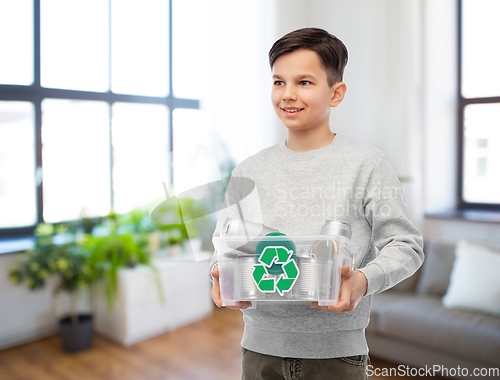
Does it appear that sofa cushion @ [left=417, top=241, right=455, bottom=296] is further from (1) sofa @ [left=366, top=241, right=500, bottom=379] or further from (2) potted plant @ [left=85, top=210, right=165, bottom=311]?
(2) potted plant @ [left=85, top=210, right=165, bottom=311]

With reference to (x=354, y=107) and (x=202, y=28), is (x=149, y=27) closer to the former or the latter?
(x=202, y=28)

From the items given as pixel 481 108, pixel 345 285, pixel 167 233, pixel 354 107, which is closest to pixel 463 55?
pixel 481 108

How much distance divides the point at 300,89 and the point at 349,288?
0.35m

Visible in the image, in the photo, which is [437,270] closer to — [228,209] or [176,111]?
[228,209]

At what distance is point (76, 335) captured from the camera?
252 centimetres

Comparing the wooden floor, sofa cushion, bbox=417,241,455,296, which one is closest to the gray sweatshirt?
the wooden floor

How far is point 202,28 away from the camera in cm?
325

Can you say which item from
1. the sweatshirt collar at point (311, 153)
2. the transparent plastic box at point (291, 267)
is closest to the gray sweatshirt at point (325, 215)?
the sweatshirt collar at point (311, 153)

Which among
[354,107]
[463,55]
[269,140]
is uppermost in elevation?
[463,55]

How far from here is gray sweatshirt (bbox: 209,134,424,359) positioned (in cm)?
74

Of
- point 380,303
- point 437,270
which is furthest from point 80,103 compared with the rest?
point 437,270

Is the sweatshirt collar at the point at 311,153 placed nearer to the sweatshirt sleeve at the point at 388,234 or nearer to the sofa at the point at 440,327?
the sweatshirt sleeve at the point at 388,234

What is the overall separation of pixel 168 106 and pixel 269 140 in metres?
0.91

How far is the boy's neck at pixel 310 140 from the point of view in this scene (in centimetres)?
83
